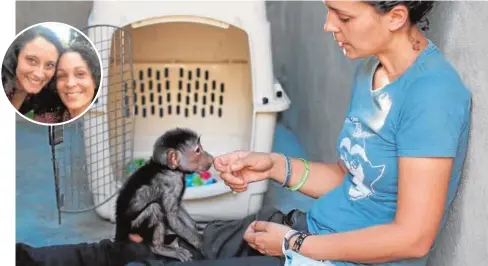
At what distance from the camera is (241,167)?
1485 millimetres

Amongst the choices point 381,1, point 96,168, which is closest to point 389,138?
point 381,1

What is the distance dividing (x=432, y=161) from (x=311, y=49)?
6.44ft

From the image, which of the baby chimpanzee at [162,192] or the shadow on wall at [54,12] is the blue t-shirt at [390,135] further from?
the shadow on wall at [54,12]

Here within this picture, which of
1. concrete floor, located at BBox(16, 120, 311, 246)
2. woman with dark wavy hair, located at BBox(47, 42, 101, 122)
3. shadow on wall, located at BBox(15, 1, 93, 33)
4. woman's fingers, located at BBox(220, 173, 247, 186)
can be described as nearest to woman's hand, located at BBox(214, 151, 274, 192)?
woman's fingers, located at BBox(220, 173, 247, 186)

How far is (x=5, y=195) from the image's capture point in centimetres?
89

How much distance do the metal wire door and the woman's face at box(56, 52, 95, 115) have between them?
111cm

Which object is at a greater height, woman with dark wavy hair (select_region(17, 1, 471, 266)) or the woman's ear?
the woman's ear

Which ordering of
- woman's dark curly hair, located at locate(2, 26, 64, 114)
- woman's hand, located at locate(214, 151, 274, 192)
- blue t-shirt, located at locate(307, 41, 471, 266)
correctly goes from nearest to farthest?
woman's dark curly hair, located at locate(2, 26, 64, 114) → blue t-shirt, located at locate(307, 41, 471, 266) → woman's hand, located at locate(214, 151, 274, 192)

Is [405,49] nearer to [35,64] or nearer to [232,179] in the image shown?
[232,179]

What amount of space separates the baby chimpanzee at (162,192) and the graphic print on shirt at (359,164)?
0.53m

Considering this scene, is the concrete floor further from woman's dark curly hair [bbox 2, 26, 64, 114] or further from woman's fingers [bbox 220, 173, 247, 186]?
woman's dark curly hair [bbox 2, 26, 64, 114]

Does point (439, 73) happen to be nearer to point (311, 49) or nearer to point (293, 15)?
point (311, 49)

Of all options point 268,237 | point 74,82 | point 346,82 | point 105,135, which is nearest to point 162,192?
point 105,135

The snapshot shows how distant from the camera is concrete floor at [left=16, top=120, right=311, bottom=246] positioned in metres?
2.34
